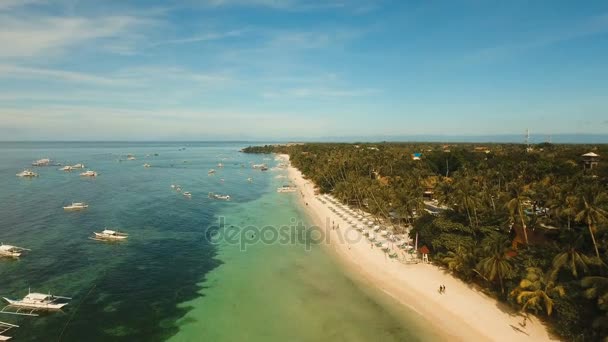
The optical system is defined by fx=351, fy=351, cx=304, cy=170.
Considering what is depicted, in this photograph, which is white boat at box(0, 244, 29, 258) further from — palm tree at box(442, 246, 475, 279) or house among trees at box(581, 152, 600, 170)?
house among trees at box(581, 152, 600, 170)

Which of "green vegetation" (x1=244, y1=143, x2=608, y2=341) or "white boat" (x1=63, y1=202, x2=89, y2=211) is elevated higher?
"green vegetation" (x1=244, y1=143, x2=608, y2=341)

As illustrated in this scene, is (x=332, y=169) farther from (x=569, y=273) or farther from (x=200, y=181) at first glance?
(x=569, y=273)

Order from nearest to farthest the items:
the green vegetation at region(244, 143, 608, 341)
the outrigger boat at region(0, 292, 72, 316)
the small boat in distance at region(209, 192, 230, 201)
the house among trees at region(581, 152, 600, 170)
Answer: the green vegetation at region(244, 143, 608, 341)
the outrigger boat at region(0, 292, 72, 316)
the house among trees at region(581, 152, 600, 170)
the small boat in distance at region(209, 192, 230, 201)

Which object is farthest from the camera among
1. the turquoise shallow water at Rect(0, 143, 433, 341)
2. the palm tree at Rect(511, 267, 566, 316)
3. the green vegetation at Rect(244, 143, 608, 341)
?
the turquoise shallow water at Rect(0, 143, 433, 341)

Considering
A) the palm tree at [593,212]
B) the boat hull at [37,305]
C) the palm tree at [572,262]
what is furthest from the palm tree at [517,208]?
the boat hull at [37,305]

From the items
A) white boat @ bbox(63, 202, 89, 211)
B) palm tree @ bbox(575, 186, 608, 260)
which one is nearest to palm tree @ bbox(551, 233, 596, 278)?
palm tree @ bbox(575, 186, 608, 260)

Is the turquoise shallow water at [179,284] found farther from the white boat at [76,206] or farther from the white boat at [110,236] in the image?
the white boat at [76,206]
